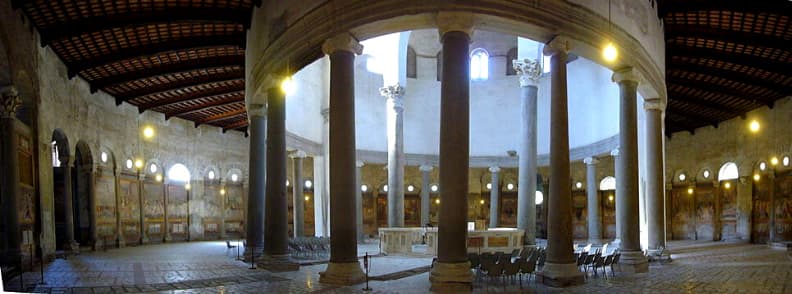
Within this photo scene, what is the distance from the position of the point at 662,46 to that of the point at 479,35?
17315 millimetres

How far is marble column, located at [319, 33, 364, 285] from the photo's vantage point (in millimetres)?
14305

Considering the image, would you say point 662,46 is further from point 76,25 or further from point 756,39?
point 76,25

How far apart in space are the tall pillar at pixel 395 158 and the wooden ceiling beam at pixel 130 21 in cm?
1206

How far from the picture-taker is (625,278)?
15586mm

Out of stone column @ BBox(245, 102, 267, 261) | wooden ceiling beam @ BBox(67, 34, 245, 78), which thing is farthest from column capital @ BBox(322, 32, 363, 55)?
wooden ceiling beam @ BBox(67, 34, 245, 78)

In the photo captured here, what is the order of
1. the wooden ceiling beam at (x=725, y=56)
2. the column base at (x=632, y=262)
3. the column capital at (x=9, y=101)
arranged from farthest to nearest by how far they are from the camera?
the wooden ceiling beam at (x=725, y=56) < the column capital at (x=9, y=101) < the column base at (x=632, y=262)

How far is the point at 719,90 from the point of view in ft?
92.4

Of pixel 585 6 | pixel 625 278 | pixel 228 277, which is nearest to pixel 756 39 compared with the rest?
pixel 585 6

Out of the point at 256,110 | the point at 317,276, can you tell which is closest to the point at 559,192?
the point at 317,276

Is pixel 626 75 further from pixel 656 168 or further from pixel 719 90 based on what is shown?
pixel 719 90

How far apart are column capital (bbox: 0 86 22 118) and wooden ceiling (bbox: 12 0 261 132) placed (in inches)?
100

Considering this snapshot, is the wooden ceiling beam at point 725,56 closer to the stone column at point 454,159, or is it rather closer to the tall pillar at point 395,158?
the stone column at point 454,159

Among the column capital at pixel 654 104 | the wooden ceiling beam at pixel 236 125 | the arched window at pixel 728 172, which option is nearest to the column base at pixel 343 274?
the column capital at pixel 654 104

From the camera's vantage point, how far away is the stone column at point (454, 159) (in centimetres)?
1302
